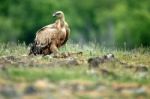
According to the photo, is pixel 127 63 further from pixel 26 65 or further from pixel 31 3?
pixel 31 3

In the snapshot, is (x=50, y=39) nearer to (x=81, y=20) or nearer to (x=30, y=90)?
(x=30, y=90)

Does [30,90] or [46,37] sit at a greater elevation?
[46,37]

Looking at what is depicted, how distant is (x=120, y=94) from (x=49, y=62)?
541 cm

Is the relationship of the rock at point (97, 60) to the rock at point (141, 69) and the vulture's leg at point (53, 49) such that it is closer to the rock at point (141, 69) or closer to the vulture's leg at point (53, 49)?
the rock at point (141, 69)

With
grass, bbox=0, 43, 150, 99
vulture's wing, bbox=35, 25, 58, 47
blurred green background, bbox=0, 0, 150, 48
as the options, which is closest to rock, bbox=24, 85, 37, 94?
grass, bbox=0, 43, 150, 99


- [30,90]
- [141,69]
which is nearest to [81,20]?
[141,69]

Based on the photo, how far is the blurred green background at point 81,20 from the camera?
92.6 metres

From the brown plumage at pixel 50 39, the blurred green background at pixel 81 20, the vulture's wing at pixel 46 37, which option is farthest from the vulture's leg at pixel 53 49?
the blurred green background at pixel 81 20

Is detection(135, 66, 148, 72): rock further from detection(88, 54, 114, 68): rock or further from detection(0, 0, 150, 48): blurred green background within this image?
detection(0, 0, 150, 48): blurred green background

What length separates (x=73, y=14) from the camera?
109 metres

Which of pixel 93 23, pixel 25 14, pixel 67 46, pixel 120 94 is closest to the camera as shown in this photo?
pixel 120 94

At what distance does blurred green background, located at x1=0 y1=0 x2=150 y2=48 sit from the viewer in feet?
304

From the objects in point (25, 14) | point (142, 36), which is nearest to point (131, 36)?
point (142, 36)

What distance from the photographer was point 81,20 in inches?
4555
